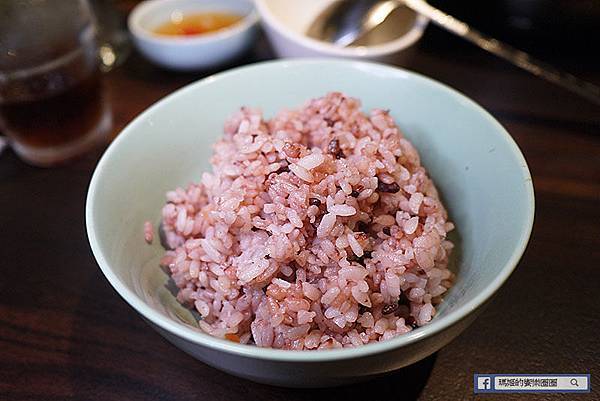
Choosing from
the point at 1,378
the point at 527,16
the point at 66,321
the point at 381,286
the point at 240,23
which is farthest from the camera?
Answer: the point at 240,23

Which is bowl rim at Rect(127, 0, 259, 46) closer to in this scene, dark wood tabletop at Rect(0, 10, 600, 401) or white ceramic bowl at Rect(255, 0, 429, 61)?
white ceramic bowl at Rect(255, 0, 429, 61)

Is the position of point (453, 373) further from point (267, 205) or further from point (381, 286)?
point (267, 205)

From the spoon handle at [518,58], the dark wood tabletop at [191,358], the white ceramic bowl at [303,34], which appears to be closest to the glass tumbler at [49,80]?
the dark wood tabletop at [191,358]

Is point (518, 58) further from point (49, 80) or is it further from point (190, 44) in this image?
point (49, 80)

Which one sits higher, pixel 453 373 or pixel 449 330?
pixel 449 330

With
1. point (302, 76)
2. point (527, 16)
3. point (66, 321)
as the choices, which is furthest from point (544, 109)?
point (66, 321)

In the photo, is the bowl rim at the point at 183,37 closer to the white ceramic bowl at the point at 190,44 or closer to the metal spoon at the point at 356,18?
the white ceramic bowl at the point at 190,44

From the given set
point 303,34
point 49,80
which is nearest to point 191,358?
point 49,80
